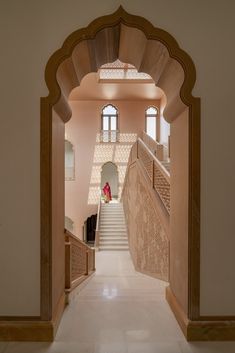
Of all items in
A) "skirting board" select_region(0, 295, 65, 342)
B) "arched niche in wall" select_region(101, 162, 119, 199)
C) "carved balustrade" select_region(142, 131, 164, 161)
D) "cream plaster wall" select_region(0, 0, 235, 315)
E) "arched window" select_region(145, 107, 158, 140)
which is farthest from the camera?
"arched niche in wall" select_region(101, 162, 119, 199)

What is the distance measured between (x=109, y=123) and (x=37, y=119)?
1610cm

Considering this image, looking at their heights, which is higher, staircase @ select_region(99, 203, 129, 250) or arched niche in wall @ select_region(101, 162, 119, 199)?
arched niche in wall @ select_region(101, 162, 119, 199)

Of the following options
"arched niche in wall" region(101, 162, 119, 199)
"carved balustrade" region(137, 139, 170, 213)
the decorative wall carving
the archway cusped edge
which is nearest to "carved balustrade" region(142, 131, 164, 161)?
the decorative wall carving

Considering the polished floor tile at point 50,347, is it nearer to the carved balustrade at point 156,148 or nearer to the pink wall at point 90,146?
the carved balustrade at point 156,148

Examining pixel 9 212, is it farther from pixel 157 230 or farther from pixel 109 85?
pixel 109 85

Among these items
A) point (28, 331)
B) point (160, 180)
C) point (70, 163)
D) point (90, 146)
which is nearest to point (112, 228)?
point (90, 146)

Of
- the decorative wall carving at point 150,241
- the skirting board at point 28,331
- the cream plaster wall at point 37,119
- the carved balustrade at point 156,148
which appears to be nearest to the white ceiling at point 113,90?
the carved balustrade at point 156,148

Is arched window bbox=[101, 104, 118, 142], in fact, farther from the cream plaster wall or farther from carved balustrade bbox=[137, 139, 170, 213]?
the cream plaster wall

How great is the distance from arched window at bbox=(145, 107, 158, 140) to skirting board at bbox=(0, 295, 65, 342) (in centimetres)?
1663

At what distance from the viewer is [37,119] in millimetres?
3045

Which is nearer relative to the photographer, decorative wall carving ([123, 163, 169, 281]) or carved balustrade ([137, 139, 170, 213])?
decorative wall carving ([123, 163, 169, 281])

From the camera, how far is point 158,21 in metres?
3.08

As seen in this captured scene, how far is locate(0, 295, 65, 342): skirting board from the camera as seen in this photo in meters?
2.94

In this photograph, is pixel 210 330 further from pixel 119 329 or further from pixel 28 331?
pixel 28 331
